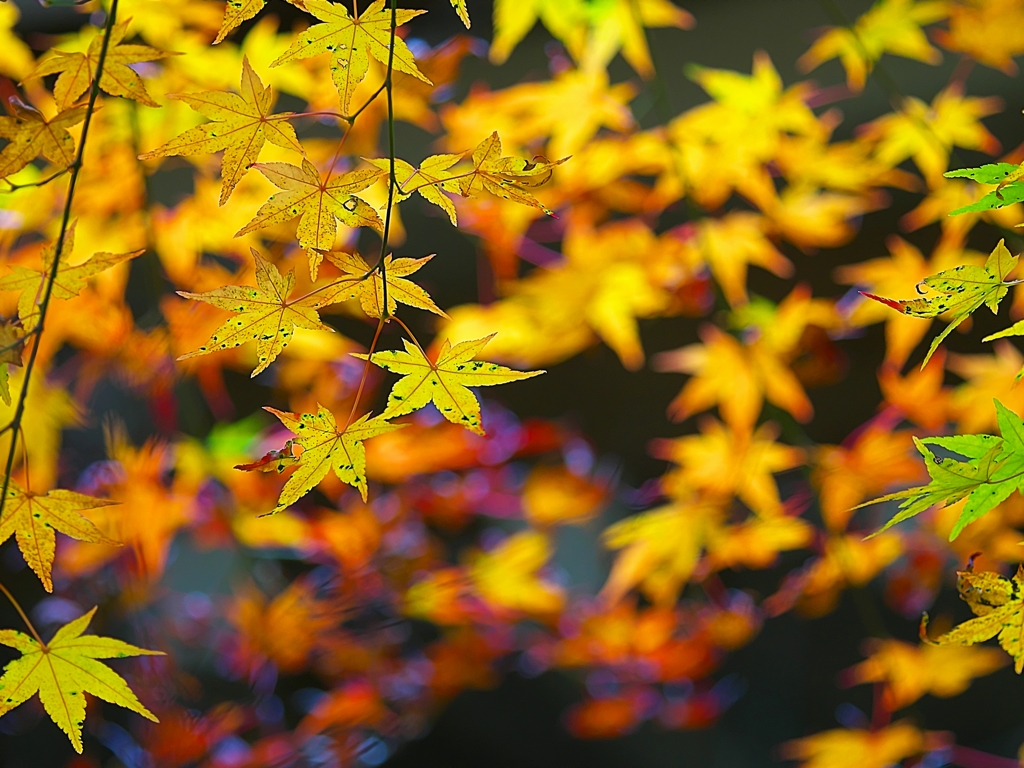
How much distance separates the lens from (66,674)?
0.47 metres

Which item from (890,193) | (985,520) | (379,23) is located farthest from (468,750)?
(379,23)

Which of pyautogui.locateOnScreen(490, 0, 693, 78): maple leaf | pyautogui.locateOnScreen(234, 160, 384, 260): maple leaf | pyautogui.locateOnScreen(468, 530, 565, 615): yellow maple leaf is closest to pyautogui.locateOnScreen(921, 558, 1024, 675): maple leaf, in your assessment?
pyautogui.locateOnScreen(234, 160, 384, 260): maple leaf

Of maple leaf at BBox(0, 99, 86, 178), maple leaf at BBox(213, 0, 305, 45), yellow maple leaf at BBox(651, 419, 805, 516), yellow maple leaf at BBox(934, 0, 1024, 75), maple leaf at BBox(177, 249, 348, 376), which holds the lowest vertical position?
yellow maple leaf at BBox(651, 419, 805, 516)

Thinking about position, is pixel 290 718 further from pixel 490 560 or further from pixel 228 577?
pixel 490 560

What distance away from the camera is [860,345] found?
6.02ft

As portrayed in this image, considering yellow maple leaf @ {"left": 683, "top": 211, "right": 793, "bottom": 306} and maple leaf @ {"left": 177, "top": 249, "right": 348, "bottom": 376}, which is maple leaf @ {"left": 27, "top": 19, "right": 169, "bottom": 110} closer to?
maple leaf @ {"left": 177, "top": 249, "right": 348, "bottom": 376}

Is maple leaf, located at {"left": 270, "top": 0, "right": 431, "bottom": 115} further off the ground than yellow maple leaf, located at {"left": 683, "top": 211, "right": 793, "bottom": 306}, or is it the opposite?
maple leaf, located at {"left": 270, "top": 0, "right": 431, "bottom": 115}

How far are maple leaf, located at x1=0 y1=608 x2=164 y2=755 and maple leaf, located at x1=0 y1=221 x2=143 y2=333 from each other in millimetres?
171

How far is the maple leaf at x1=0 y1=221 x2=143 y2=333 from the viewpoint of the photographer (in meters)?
0.45

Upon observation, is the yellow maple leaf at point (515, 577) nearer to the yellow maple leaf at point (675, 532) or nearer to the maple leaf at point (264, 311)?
the yellow maple leaf at point (675, 532)

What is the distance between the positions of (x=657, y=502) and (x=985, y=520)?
0.81 metres

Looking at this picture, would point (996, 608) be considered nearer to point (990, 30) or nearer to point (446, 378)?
point (446, 378)

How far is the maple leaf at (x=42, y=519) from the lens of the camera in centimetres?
45

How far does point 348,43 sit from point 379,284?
0.13m
